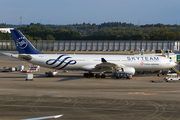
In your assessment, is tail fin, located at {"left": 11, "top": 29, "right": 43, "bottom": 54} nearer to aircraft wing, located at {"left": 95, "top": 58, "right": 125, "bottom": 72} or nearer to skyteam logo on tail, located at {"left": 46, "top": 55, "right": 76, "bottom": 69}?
skyteam logo on tail, located at {"left": 46, "top": 55, "right": 76, "bottom": 69}

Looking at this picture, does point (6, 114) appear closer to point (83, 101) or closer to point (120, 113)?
point (83, 101)

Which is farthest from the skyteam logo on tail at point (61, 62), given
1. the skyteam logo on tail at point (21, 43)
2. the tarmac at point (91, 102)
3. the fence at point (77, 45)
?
the fence at point (77, 45)

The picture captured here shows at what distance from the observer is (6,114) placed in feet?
59.1

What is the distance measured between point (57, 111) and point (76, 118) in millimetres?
2439

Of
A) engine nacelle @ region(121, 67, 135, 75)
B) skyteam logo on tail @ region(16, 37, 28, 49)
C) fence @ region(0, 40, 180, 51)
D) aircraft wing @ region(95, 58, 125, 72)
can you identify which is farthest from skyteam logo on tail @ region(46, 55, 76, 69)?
fence @ region(0, 40, 180, 51)

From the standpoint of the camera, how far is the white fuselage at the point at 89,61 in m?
38.9

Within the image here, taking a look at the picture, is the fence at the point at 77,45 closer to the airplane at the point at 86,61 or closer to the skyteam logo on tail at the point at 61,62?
the airplane at the point at 86,61

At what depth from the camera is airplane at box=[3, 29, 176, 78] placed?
A: 38.7 m

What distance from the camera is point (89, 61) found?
3969 cm

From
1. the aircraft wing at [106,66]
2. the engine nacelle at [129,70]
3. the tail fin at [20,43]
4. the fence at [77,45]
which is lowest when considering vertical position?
the engine nacelle at [129,70]

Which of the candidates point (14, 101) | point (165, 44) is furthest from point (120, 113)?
point (165, 44)

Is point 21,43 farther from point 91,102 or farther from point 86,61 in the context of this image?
point 91,102

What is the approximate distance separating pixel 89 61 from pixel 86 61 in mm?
507

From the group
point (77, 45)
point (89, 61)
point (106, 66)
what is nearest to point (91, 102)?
point (106, 66)
